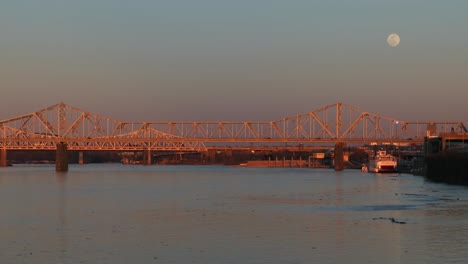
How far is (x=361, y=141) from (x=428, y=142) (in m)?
43.1

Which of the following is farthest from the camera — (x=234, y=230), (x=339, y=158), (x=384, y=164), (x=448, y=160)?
(x=339, y=158)

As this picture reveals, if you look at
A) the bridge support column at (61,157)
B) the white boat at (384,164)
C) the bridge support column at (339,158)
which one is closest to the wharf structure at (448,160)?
the white boat at (384,164)

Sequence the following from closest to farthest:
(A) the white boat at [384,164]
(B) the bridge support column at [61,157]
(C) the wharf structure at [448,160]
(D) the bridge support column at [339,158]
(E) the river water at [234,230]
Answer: (E) the river water at [234,230], (C) the wharf structure at [448,160], (A) the white boat at [384,164], (B) the bridge support column at [61,157], (D) the bridge support column at [339,158]

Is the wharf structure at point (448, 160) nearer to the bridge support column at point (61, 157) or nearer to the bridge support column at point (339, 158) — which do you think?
the bridge support column at point (339, 158)

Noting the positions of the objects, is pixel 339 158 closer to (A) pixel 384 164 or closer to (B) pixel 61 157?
(A) pixel 384 164

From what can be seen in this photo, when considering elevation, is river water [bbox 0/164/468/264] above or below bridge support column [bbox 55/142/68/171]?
below

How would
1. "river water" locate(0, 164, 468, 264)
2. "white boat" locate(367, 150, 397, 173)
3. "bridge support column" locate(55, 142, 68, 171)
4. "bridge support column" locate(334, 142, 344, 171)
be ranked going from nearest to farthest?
"river water" locate(0, 164, 468, 264), "white boat" locate(367, 150, 397, 173), "bridge support column" locate(55, 142, 68, 171), "bridge support column" locate(334, 142, 344, 171)

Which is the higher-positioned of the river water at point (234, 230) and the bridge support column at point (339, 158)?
the bridge support column at point (339, 158)

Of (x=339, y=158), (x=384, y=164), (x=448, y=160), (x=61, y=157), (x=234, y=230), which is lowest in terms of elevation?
(x=234, y=230)

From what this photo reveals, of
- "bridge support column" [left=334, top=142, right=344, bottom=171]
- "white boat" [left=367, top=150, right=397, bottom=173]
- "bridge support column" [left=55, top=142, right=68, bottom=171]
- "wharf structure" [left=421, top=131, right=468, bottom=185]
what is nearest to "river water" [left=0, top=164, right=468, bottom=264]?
"wharf structure" [left=421, top=131, right=468, bottom=185]

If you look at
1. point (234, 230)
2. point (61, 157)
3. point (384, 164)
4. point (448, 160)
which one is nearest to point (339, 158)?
point (384, 164)

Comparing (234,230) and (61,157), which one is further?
(61,157)

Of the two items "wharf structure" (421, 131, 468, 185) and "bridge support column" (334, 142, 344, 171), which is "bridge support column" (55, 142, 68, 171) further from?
"wharf structure" (421, 131, 468, 185)

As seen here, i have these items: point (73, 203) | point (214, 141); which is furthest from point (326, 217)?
point (214, 141)
